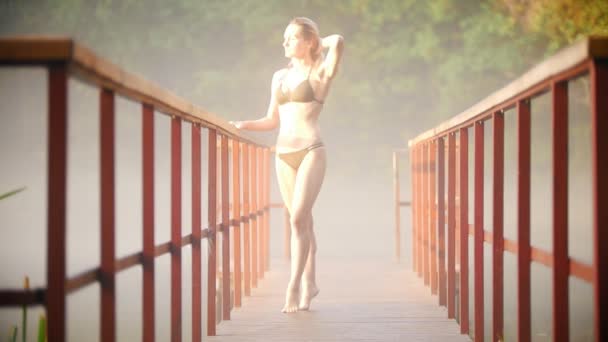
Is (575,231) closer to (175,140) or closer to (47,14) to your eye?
(47,14)

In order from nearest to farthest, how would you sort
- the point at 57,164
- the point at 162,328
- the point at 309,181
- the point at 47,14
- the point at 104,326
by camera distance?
the point at 57,164, the point at 104,326, the point at 309,181, the point at 162,328, the point at 47,14

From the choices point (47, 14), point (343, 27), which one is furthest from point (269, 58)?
point (47, 14)

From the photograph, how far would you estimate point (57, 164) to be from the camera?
1533 millimetres

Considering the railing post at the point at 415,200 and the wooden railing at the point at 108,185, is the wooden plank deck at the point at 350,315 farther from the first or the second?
the railing post at the point at 415,200

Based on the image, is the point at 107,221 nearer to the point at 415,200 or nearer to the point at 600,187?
the point at 600,187

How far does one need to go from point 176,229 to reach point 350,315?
60.3 inches

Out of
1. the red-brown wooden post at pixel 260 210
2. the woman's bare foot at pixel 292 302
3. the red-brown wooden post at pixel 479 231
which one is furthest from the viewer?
the red-brown wooden post at pixel 260 210

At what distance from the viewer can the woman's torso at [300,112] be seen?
3.87 meters

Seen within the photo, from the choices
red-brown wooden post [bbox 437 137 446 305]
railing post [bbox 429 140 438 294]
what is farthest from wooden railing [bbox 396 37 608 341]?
railing post [bbox 429 140 438 294]

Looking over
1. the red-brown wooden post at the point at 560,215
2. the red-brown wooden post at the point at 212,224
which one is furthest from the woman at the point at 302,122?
the red-brown wooden post at the point at 560,215

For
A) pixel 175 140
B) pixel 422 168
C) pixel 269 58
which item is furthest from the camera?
pixel 269 58

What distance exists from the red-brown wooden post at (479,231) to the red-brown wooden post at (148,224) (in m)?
1.30

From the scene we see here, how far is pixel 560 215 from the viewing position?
190 cm

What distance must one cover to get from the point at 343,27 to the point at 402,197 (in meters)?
5.04
